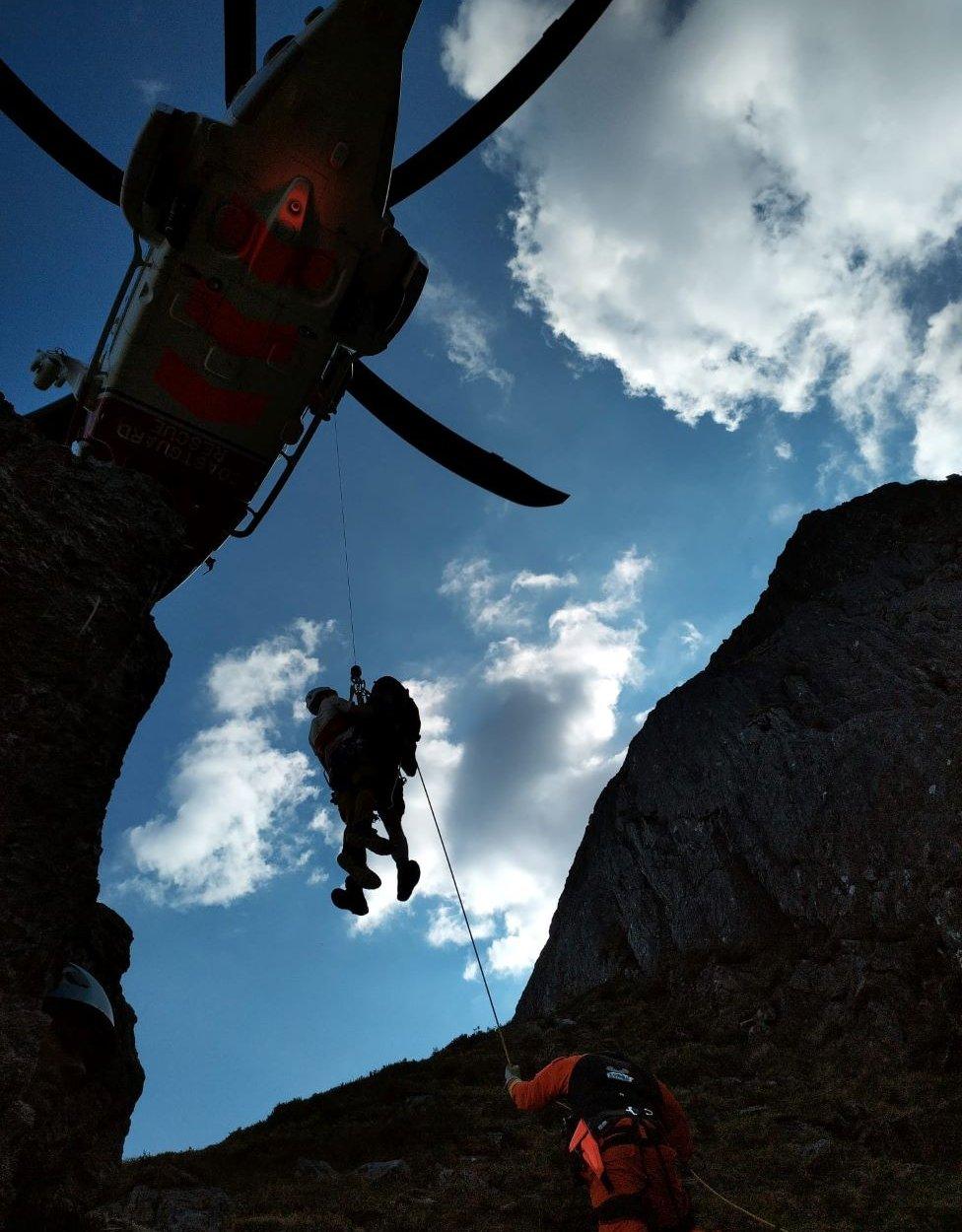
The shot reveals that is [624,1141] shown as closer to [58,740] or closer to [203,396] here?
[58,740]

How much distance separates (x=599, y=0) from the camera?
8352 mm

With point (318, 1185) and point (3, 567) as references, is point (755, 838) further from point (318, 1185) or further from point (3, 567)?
point (3, 567)

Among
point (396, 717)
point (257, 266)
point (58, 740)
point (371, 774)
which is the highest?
point (257, 266)

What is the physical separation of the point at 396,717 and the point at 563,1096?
11.7 feet

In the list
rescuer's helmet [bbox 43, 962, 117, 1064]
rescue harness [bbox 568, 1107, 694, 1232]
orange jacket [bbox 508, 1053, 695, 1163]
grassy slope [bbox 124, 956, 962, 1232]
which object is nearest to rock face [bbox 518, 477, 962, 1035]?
grassy slope [bbox 124, 956, 962, 1232]

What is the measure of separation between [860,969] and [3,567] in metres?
14.4

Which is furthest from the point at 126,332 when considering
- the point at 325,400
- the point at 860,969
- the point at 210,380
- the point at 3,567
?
the point at 860,969

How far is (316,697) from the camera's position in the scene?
8289 mm

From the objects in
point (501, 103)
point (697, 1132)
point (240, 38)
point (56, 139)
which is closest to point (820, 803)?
point (697, 1132)

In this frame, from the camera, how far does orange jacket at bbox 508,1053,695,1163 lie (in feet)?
15.9

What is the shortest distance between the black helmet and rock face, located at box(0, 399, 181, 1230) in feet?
12.9

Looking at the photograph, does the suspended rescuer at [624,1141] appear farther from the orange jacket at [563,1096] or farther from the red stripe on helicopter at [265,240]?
the red stripe on helicopter at [265,240]

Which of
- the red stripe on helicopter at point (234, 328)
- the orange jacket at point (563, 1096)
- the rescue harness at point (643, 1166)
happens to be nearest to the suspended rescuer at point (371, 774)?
the orange jacket at point (563, 1096)

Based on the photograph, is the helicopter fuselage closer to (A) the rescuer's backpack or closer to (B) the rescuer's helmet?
(A) the rescuer's backpack
